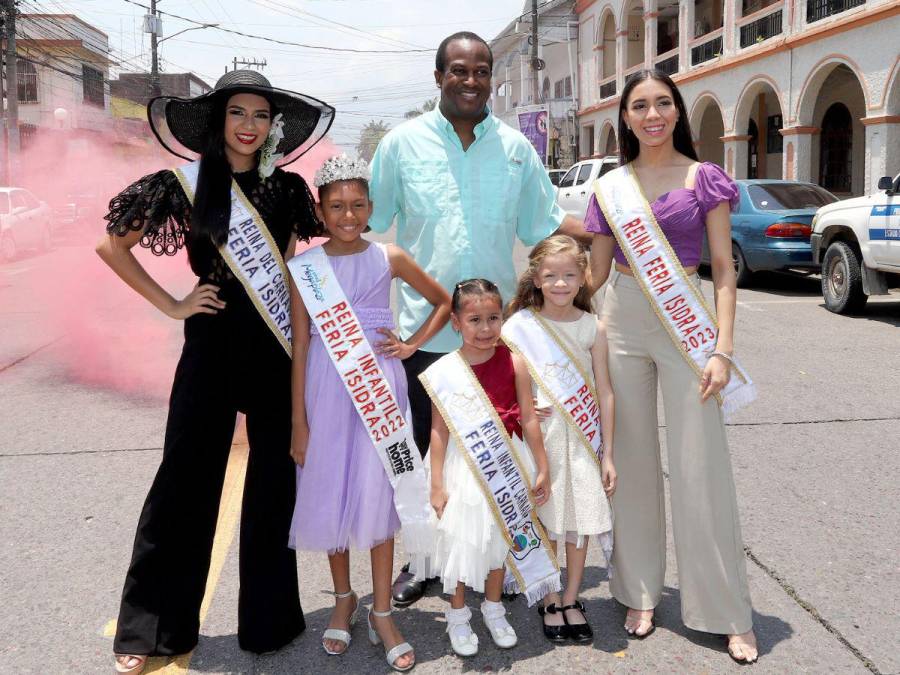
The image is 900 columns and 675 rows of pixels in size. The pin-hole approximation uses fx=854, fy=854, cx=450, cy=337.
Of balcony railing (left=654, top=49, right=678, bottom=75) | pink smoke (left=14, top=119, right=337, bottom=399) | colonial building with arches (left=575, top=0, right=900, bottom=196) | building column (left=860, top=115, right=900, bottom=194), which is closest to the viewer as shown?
pink smoke (left=14, top=119, right=337, bottom=399)

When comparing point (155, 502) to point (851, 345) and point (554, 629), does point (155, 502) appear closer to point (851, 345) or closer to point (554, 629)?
point (554, 629)

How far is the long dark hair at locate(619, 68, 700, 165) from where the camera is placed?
298cm

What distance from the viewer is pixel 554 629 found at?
2.99 meters

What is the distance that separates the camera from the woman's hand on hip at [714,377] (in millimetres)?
2885

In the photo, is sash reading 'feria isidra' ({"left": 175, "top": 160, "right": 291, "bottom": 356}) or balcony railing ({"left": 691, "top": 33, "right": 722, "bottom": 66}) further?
balcony railing ({"left": 691, "top": 33, "right": 722, "bottom": 66})

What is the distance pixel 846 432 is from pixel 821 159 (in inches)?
672

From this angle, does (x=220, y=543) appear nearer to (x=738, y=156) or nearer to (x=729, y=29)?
(x=738, y=156)

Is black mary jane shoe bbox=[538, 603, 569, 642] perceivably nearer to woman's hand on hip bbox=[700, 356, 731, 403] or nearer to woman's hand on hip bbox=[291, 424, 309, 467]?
woman's hand on hip bbox=[700, 356, 731, 403]

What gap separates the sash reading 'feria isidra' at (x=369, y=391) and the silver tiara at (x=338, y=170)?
0.28m

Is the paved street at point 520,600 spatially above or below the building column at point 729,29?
below

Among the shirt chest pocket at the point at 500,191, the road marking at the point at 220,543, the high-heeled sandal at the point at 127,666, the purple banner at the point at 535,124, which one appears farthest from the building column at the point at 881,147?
the high-heeled sandal at the point at 127,666

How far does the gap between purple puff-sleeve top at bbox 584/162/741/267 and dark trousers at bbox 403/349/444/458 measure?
86 centimetres

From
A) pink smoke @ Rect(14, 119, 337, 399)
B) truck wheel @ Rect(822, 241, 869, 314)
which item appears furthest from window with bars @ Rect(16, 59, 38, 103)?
truck wheel @ Rect(822, 241, 869, 314)

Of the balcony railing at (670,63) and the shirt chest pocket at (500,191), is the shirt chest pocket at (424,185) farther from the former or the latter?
the balcony railing at (670,63)
